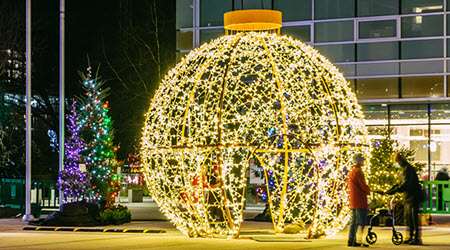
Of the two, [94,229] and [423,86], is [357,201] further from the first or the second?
[423,86]

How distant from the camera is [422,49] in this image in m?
30.6

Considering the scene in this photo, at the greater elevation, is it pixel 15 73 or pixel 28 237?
pixel 15 73

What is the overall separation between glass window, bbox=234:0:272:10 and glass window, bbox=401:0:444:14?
4612 millimetres

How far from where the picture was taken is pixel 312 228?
61.0ft

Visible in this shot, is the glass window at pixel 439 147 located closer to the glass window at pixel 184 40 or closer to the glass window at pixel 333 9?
the glass window at pixel 333 9

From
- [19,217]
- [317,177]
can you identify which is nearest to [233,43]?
[317,177]

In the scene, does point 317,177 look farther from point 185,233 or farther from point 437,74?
point 437,74

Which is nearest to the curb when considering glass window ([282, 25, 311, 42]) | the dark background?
glass window ([282, 25, 311, 42])

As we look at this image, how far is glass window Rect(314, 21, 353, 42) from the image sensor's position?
104 feet

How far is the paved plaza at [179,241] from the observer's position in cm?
1734

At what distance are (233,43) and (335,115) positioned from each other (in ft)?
8.02

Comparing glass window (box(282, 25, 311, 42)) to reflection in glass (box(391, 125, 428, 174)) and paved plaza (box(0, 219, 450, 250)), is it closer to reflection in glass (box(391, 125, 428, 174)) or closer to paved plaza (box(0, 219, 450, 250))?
reflection in glass (box(391, 125, 428, 174))

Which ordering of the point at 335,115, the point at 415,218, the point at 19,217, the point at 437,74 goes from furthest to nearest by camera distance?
the point at 437,74 → the point at 19,217 → the point at 335,115 → the point at 415,218

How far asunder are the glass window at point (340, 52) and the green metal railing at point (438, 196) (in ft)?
21.7
